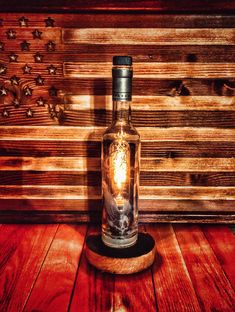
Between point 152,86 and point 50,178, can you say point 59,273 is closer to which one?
point 50,178

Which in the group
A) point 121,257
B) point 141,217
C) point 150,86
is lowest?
point 141,217

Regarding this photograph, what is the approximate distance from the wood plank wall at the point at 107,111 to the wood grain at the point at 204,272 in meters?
0.17

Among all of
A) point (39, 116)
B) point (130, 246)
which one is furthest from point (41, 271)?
point (39, 116)

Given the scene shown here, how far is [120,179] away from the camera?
1.35 m

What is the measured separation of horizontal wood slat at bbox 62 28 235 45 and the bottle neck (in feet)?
1.22

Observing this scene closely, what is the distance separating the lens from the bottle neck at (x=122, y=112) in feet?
4.22

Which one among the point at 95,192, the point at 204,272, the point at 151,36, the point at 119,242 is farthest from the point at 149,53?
the point at 204,272

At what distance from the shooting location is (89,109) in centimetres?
156

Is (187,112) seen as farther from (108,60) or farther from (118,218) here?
(118,218)

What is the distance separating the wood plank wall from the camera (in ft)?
4.87

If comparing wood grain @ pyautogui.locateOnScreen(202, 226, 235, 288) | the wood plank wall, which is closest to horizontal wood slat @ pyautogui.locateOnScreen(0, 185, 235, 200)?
the wood plank wall

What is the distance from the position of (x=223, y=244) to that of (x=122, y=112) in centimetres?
74

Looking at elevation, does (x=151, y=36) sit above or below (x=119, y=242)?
above

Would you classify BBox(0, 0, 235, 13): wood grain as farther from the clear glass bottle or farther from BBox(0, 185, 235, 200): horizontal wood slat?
BBox(0, 185, 235, 200): horizontal wood slat
